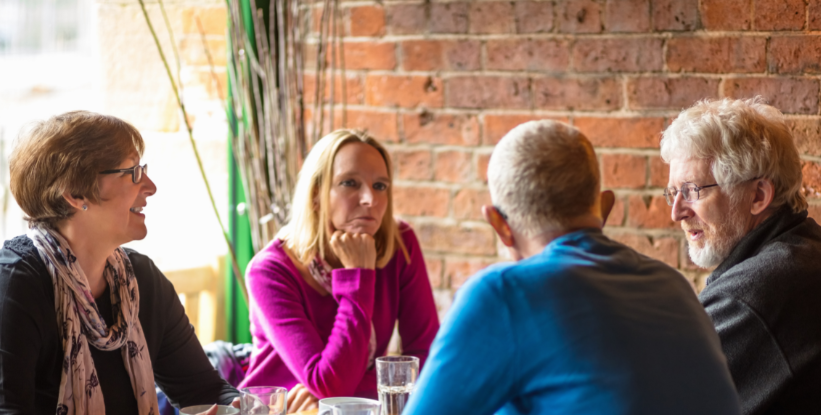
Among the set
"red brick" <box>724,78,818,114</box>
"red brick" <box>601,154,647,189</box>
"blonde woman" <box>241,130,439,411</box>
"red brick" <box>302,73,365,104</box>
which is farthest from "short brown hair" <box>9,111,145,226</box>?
"red brick" <box>724,78,818,114</box>

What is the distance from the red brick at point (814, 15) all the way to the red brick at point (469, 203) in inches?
41.6

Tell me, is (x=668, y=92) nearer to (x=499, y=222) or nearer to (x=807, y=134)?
(x=807, y=134)

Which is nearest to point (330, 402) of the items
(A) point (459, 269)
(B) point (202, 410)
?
(B) point (202, 410)

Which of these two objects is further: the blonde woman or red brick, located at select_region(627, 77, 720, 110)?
red brick, located at select_region(627, 77, 720, 110)

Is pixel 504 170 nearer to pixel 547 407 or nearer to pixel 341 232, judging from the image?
pixel 547 407

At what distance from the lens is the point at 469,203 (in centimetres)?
271

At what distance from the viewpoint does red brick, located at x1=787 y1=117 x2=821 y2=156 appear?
224cm

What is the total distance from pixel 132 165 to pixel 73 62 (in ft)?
3.75

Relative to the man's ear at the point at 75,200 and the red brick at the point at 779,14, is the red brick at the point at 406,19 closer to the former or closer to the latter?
the red brick at the point at 779,14

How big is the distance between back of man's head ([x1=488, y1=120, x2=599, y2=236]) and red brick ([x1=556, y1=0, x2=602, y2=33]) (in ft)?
4.65

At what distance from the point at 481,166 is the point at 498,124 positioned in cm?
15

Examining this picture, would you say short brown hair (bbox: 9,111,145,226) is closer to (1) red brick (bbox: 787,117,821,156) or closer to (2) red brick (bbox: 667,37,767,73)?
(2) red brick (bbox: 667,37,767,73)

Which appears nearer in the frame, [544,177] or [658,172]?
[544,177]

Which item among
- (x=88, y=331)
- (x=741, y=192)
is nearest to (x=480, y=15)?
(x=741, y=192)
